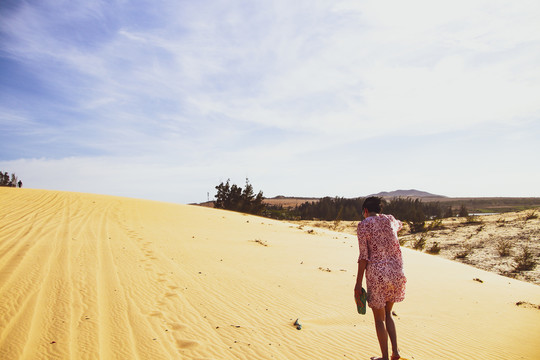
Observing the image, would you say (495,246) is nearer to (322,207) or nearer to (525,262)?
(525,262)

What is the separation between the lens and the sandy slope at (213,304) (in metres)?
3.38

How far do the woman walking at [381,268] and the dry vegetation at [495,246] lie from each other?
955 cm

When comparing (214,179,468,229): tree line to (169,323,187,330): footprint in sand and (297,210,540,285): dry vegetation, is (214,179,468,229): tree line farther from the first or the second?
(169,323,187,330): footprint in sand

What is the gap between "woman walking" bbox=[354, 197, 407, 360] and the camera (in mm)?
3002

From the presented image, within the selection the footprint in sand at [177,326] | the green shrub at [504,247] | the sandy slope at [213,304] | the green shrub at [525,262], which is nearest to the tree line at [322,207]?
the green shrub at [504,247]

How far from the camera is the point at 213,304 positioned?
15.3 feet

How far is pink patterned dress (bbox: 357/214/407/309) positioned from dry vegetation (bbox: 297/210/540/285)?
9603 millimetres

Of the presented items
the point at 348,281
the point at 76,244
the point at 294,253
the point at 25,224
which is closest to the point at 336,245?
the point at 294,253

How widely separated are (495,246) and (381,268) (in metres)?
14.3

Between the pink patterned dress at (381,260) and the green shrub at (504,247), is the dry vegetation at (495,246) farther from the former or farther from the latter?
the pink patterned dress at (381,260)

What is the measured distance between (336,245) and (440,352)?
741 cm

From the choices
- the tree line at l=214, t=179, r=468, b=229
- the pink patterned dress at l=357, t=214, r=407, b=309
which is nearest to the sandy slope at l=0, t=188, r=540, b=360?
the pink patterned dress at l=357, t=214, r=407, b=309

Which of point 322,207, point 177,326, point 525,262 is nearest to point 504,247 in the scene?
point 525,262

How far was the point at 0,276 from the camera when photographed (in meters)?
4.79
